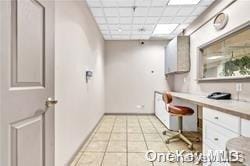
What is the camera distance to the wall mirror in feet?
9.30

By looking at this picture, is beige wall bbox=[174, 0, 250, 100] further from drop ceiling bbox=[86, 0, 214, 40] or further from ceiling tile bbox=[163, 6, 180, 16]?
ceiling tile bbox=[163, 6, 180, 16]

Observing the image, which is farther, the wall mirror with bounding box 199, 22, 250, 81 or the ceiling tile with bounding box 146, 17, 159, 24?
the ceiling tile with bounding box 146, 17, 159, 24

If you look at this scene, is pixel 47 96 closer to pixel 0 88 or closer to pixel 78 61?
pixel 0 88

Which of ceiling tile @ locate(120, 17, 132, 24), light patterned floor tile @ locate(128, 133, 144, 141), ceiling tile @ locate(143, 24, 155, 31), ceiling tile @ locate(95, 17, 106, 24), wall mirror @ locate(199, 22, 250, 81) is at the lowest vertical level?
light patterned floor tile @ locate(128, 133, 144, 141)

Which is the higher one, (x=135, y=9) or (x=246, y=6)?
(x=135, y=9)

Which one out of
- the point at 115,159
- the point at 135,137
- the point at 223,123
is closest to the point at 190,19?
the point at 135,137

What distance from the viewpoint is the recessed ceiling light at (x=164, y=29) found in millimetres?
5398

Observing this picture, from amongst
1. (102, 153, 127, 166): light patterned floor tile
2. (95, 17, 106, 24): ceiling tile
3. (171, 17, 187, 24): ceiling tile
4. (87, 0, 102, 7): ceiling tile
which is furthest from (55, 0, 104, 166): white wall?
(171, 17, 187, 24): ceiling tile

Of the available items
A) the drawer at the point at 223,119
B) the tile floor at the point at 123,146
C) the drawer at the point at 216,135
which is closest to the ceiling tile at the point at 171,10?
the drawer at the point at 223,119

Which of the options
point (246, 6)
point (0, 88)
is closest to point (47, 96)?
point (0, 88)

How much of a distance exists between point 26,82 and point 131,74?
19.9 ft

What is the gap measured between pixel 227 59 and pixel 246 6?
36.5 inches

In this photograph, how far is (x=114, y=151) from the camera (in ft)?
10.8

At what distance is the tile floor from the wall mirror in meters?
1.39
